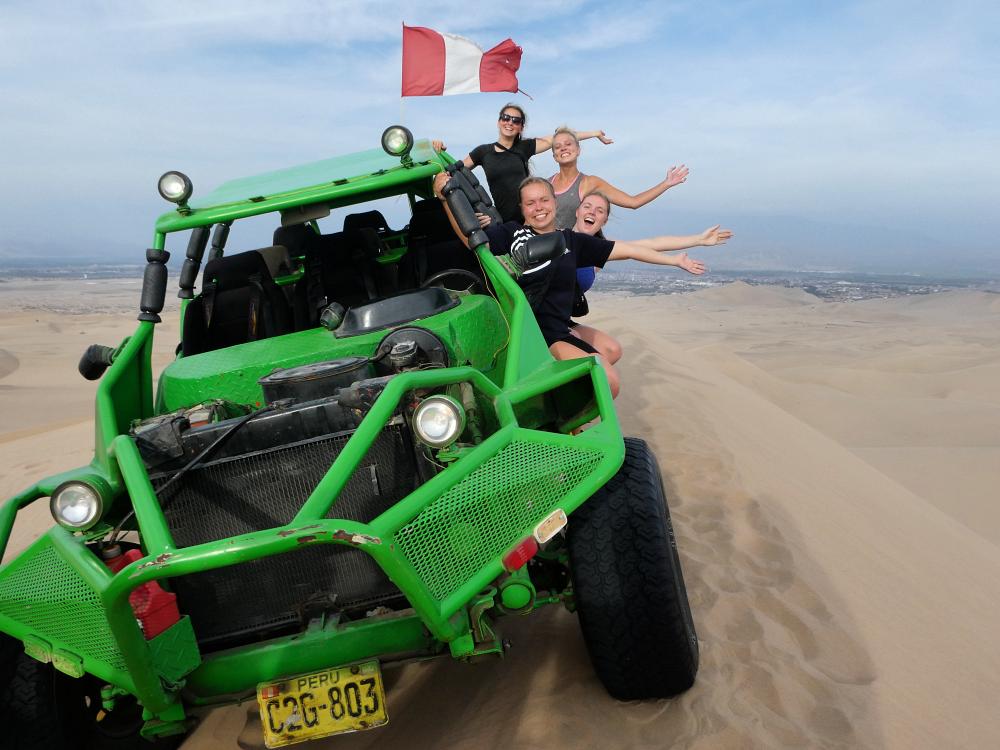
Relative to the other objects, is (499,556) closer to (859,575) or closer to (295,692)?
(295,692)

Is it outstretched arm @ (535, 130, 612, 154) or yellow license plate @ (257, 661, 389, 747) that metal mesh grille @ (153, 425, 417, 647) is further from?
outstretched arm @ (535, 130, 612, 154)

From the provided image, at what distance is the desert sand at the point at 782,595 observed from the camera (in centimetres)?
309

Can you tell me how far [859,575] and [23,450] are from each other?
1040cm

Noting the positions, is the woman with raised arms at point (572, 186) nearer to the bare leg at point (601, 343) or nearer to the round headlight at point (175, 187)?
the bare leg at point (601, 343)

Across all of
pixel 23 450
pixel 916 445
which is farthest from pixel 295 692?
pixel 916 445

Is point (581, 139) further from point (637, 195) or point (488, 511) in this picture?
point (488, 511)

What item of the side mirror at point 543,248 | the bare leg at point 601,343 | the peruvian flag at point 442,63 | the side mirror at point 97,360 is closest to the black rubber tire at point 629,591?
the side mirror at point 543,248

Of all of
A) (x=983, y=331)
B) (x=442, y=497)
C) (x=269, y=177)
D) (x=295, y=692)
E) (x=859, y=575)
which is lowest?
(x=983, y=331)

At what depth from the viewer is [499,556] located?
2479 mm

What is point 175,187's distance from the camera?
4016mm

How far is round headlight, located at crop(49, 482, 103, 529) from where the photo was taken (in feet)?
8.73

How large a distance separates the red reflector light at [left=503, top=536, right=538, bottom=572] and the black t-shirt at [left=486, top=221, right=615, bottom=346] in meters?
2.07

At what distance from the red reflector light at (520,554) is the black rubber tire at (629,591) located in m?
0.41

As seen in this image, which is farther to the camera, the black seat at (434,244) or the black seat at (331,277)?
the black seat at (434,244)
